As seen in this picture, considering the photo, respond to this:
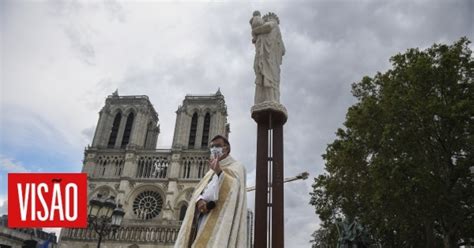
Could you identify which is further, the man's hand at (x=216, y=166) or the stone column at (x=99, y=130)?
the stone column at (x=99, y=130)

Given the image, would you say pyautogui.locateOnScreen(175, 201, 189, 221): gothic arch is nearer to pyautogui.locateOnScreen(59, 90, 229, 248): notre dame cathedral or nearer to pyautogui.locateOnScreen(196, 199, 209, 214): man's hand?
pyautogui.locateOnScreen(59, 90, 229, 248): notre dame cathedral

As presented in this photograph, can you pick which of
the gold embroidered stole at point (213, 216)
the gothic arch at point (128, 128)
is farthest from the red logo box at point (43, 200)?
the gothic arch at point (128, 128)

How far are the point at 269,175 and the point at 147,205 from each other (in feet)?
133

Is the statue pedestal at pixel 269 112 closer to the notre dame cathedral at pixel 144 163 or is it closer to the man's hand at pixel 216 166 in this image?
the man's hand at pixel 216 166

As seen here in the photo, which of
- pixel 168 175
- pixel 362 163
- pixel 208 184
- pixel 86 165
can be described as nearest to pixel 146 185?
pixel 168 175

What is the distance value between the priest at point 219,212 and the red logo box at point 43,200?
180 inches

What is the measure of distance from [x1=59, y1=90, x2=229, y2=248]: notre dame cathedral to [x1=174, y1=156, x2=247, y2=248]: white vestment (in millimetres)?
36497

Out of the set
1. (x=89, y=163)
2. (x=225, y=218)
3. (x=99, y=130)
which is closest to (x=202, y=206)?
(x=225, y=218)

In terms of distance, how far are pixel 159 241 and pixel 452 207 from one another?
105 feet

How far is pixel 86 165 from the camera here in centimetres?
4706

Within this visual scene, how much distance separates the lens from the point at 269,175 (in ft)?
22.9

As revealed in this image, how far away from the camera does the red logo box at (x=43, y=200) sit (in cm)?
777

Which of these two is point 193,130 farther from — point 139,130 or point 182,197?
point 182,197

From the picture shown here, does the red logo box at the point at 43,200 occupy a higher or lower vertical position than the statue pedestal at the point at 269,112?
lower
